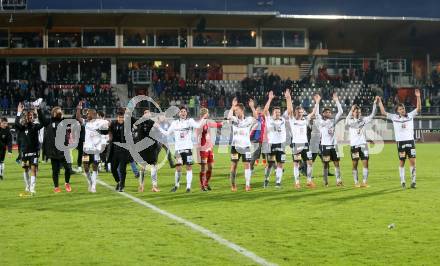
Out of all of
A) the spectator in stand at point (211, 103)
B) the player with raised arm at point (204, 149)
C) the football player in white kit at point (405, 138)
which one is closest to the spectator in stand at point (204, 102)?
the spectator in stand at point (211, 103)

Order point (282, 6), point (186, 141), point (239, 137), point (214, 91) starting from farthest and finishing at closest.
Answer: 1. point (282, 6)
2. point (214, 91)
3. point (239, 137)
4. point (186, 141)

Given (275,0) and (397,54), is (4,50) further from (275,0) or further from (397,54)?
(397,54)

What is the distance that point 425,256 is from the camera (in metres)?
9.54

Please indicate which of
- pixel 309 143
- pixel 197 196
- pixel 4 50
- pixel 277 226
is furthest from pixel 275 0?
pixel 277 226

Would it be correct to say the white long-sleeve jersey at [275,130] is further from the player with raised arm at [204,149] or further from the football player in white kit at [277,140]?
the player with raised arm at [204,149]

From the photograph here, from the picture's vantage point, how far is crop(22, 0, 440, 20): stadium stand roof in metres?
52.0

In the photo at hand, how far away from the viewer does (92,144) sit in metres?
18.5

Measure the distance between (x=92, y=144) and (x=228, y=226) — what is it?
24.2 ft

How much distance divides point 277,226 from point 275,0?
146 ft

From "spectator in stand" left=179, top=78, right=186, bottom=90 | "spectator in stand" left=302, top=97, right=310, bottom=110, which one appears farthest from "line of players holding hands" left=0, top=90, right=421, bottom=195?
"spectator in stand" left=179, top=78, right=186, bottom=90

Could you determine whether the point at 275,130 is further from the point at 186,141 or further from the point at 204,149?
the point at 186,141

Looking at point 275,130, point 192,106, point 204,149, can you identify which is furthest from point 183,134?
point 192,106

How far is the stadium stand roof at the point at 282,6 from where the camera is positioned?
171ft

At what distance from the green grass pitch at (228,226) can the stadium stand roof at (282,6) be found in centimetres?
3456
